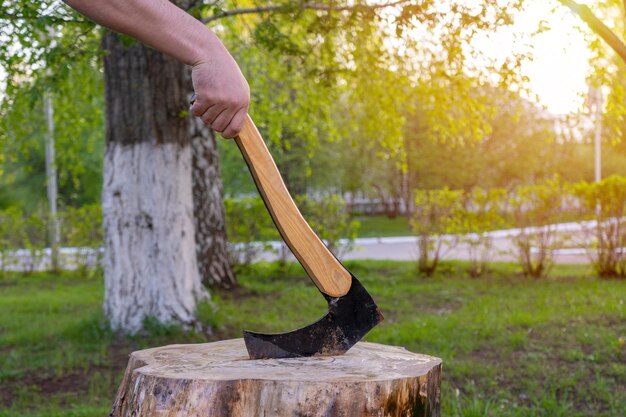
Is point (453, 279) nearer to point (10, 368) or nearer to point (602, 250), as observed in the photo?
point (602, 250)

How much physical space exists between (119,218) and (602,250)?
695 centimetres

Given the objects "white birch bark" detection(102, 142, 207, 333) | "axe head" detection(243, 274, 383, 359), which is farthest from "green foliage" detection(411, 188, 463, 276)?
"axe head" detection(243, 274, 383, 359)

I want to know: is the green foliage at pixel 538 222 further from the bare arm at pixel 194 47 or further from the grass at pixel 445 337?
the bare arm at pixel 194 47

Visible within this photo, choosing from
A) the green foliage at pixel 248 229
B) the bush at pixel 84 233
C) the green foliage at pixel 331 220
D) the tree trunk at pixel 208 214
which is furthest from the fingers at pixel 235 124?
the bush at pixel 84 233

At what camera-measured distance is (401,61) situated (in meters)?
7.78

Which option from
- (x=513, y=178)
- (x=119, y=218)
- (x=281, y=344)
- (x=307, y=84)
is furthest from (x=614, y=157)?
(x=281, y=344)

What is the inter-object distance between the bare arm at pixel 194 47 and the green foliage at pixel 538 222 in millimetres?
8555

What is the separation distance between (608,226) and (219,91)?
8.95 meters

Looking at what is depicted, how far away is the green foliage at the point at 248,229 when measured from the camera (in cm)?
1138

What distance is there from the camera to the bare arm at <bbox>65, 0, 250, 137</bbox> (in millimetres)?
2258

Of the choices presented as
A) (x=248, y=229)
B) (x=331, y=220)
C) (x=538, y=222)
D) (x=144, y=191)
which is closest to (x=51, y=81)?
(x=144, y=191)

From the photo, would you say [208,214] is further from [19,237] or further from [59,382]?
[19,237]

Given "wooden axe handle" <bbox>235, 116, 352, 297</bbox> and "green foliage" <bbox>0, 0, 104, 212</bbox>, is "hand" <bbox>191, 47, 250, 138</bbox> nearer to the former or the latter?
"wooden axe handle" <bbox>235, 116, 352, 297</bbox>

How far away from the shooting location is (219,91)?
2.41 metres
